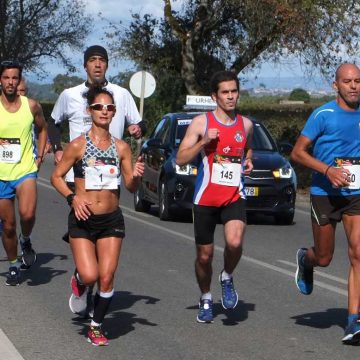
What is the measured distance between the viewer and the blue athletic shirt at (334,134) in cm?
817

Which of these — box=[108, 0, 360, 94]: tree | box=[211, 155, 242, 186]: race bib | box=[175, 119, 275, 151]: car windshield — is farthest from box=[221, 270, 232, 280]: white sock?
box=[108, 0, 360, 94]: tree

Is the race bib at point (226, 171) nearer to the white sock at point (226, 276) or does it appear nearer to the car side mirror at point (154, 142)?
the white sock at point (226, 276)

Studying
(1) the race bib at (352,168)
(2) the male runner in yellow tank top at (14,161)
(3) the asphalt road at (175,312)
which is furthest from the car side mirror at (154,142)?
(1) the race bib at (352,168)

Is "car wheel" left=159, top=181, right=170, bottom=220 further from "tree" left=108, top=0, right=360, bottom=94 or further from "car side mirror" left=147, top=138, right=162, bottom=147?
"tree" left=108, top=0, right=360, bottom=94

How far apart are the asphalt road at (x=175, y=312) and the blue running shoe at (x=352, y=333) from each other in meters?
0.06

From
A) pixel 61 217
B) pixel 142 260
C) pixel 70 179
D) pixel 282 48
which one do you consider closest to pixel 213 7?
pixel 282 48

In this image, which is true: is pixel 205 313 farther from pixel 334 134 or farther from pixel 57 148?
pixel 57 148

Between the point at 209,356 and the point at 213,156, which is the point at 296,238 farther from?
the point at 209,356

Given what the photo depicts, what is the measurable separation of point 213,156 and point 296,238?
6.85m

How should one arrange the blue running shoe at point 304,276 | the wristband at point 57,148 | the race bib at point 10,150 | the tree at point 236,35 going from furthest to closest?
the tree at point 236,35 < the race bib at point 10,150 < the wristband at point 57,148 < the blue running shoe at point 304,276

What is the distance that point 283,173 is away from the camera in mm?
16984

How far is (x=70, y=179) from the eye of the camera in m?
9.30

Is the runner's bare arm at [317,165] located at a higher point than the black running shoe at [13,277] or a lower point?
higher

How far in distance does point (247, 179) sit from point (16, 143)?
668 centimetres
